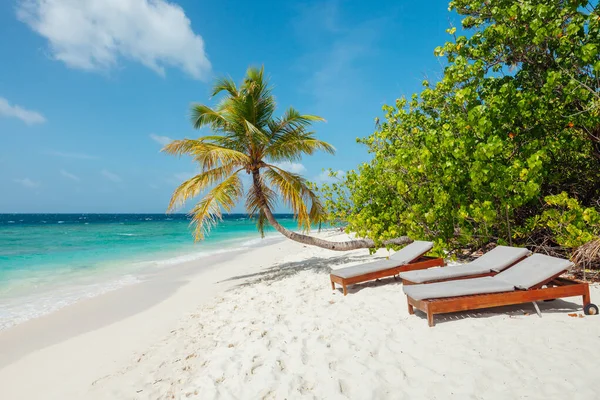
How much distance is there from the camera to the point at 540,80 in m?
7.02

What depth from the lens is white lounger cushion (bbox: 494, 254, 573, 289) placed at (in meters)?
4.41

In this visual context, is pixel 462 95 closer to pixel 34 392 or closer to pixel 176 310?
pixel 176 310

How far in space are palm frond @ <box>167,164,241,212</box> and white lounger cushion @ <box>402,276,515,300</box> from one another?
574cm

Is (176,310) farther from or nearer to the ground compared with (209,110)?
nearer to the ground

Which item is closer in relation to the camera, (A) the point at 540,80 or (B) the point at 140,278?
(A) the point at 540,80

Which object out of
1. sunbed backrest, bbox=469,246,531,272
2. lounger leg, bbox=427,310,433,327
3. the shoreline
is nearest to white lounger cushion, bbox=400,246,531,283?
sunbed backrest, bbox=469,246,531,272

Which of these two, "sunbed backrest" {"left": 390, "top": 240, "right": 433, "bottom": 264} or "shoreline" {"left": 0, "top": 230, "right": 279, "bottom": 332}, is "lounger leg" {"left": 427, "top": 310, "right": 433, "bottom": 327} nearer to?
"sunbed backrest" {"left": 390, "top": 240, "right": 433, "bottom": 264}

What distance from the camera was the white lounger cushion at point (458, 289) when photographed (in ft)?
14.1

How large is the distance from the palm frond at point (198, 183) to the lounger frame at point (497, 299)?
594cm

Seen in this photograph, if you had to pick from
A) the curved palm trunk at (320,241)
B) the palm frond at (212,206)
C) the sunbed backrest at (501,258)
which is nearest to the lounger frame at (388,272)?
the sunbed backrest at (501,258)

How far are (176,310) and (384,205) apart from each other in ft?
17.6

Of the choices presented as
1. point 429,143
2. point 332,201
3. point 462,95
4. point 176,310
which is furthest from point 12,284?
point 462,95

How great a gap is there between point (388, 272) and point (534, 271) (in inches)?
92.6

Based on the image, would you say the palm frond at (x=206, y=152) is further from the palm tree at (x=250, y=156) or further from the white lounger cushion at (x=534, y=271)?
the white lounger cushion at (x=534, y=271)
